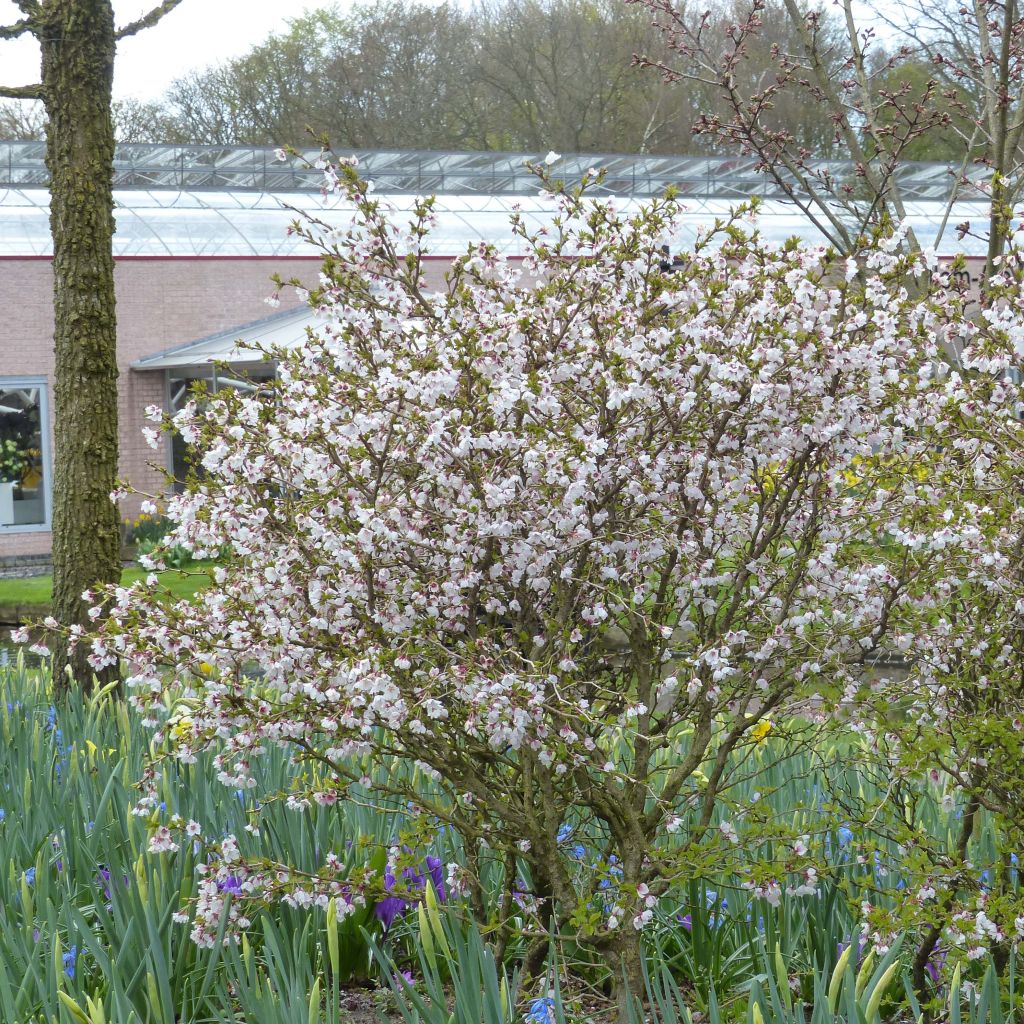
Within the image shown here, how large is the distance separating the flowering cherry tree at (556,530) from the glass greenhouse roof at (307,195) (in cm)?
1558

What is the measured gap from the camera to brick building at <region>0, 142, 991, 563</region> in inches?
725

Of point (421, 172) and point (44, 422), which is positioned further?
point (421, 172)

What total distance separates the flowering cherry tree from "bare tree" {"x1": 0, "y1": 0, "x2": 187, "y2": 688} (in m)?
3.28

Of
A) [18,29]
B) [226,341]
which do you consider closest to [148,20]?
[18,29]

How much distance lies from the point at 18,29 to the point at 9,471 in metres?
12.9

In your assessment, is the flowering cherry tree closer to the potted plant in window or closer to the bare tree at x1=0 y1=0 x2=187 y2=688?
the bare tree at x1=0 y1=0 x2=187 y2=688

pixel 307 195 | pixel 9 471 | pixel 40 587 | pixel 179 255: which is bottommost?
pixel 40 587

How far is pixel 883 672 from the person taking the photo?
9266 mm

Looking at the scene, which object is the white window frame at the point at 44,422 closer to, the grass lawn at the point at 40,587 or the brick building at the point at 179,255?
the brick building at the point at 179,255

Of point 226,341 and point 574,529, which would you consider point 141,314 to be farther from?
point 574,529

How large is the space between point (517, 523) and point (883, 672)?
22.9 feet

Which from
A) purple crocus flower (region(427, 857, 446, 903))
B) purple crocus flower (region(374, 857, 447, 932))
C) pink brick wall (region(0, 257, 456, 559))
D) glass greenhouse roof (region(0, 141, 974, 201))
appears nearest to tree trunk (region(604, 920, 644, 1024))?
purple crocus flower (region(374, 857, 447, 932))

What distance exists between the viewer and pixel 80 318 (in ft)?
21.1

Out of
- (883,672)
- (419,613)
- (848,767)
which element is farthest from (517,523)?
(883,672)
